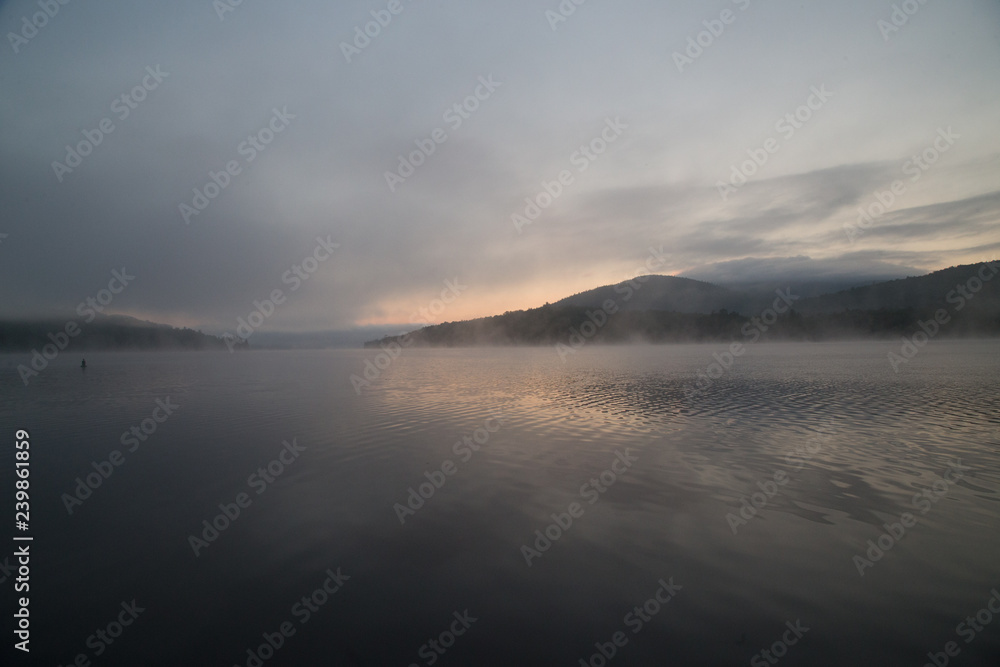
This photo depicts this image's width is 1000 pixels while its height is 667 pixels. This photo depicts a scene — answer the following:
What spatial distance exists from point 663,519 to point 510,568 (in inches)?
157

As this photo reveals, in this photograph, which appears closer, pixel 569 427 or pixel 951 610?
pixel 951 610

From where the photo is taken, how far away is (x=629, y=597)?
657 cm

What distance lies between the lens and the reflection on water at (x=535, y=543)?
576 cm

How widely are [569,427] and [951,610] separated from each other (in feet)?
42.6

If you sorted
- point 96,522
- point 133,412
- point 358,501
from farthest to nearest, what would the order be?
point 133,412
point 358,501
point 96,522

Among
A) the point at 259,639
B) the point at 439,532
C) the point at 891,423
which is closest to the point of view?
the point at 259,639

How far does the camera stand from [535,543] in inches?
333

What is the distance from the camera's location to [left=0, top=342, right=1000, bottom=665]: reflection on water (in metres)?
5.76

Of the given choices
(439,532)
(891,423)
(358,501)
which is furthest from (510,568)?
(891,423)

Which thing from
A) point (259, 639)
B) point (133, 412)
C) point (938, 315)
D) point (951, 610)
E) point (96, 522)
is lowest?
point (938, 315)

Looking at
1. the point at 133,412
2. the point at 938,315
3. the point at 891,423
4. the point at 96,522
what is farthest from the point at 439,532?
the point at 938,315

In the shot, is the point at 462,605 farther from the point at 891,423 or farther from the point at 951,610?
the point at 891,423

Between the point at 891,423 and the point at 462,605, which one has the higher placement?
the point at 462,605

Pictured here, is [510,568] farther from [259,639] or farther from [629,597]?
[259,639]
